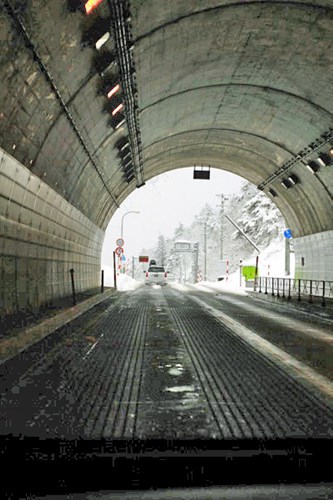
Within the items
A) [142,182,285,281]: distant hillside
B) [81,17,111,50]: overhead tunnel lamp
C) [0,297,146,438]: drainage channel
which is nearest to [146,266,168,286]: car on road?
[142,182,285,281]: distant hillside

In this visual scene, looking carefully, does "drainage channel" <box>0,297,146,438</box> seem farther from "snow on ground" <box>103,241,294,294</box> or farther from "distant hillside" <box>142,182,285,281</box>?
"distant hillside" <box>142,182,285,281</box>

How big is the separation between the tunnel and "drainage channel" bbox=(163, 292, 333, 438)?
15.3 ft

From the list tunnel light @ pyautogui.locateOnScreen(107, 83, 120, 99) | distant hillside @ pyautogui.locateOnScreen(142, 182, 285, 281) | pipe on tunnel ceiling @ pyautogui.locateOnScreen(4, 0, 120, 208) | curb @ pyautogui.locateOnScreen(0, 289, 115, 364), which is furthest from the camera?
distant hillside @ pyautogui.locateOnScreen(142, 182, 285, 281)

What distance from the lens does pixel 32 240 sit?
1193 cm

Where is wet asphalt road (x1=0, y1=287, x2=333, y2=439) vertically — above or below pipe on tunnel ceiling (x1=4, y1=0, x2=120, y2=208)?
below

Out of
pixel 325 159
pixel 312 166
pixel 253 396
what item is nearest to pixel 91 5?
pixel 253 396

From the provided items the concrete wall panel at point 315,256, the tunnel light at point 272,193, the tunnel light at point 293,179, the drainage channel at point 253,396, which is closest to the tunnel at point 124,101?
the concrete wall panel at point 315,256

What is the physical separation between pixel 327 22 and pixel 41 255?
9.02 metres

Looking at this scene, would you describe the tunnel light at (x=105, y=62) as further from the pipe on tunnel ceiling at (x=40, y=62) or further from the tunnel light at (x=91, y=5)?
the tunnel light at (x=91, y=5)

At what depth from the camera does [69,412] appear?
4.52 metres

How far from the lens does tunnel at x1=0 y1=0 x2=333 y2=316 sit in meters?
8.91

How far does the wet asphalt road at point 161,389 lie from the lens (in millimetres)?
4117

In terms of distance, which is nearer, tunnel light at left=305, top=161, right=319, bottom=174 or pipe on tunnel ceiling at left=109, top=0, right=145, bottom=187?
pipe on tunnel ceiling at left=109, top=0, right=145, bottom=187

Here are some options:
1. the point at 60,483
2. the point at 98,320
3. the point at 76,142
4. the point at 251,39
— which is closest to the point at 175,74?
the point at 251,39
